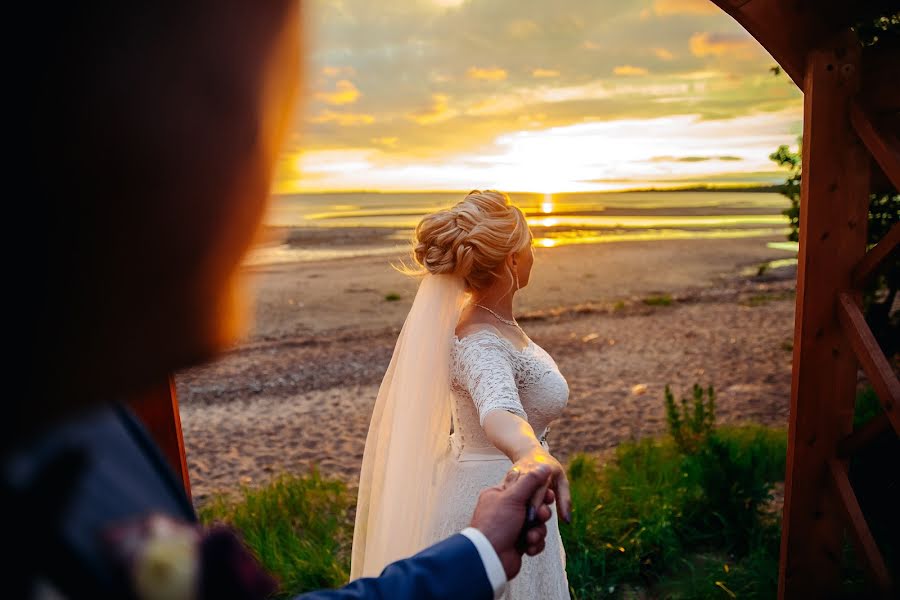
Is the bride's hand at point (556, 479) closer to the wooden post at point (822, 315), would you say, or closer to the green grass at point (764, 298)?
the wooden post at point (822, 315)

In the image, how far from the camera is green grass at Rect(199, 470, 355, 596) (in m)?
4.26

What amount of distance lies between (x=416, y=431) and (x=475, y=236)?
920 mm

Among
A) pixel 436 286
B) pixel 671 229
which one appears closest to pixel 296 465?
pixel 436 286

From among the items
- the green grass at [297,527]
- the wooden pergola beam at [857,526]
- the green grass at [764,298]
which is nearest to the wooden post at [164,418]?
the green grass at [297,527]

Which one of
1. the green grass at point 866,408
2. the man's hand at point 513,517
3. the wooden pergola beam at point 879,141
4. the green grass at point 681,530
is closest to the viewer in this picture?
the man's hand at point 513,517

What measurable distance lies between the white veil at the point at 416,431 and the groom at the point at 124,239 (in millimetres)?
2635

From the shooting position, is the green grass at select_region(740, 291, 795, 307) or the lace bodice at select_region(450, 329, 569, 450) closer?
the lace bodice at select_region(450, 329, 569, 450)

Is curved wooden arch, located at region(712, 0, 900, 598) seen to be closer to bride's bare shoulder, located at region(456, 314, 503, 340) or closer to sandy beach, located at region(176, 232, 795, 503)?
bride's bare shoulder, located at region(456, 314, 503, 340)

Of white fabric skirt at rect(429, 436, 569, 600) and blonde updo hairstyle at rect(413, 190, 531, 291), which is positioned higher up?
blonde updo hairstyle at rect(413, 190, 531, 291)

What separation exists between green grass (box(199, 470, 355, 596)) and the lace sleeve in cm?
186

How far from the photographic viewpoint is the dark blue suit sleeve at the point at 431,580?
3.77ft

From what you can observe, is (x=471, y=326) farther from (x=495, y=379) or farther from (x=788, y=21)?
(x=788, y=21)

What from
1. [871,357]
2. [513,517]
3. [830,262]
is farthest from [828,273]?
[513,517]

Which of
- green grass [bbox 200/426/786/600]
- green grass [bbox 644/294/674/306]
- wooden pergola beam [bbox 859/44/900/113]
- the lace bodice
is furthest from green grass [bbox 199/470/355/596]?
green grass [bbox 644/294/674/306]
